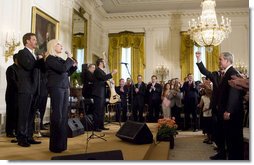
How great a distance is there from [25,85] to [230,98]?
2068 millimetres

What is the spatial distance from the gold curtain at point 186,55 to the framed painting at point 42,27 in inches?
191

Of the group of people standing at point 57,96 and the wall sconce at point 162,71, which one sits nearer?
the group of people standing at point 57,96

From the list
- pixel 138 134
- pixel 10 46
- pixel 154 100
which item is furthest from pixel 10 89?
pixel 154 100

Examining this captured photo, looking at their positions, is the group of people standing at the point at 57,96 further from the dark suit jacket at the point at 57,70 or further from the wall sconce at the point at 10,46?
the wall sconce at the point at 10,46

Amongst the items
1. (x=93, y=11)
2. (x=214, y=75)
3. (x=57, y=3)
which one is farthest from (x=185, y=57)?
(x=214, y=75)

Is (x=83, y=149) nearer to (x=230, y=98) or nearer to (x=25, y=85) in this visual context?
(x=25, y=85)

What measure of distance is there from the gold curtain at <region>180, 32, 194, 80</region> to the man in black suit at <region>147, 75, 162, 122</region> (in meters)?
2.61

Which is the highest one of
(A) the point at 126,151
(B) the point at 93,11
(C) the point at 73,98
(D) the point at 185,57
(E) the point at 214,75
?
(B) the point at 93,11

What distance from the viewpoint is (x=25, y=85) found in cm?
292

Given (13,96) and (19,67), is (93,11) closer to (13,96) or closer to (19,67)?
(13,96)

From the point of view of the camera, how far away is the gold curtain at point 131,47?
9141 mm

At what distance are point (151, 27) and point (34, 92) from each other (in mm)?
6703

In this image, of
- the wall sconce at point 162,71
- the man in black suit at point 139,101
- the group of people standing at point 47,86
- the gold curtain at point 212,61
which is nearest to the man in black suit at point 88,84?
the group of people standing at point 47,86

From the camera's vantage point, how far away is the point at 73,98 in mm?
4633
